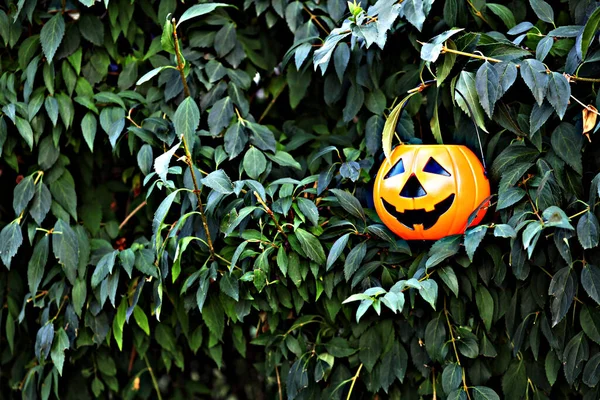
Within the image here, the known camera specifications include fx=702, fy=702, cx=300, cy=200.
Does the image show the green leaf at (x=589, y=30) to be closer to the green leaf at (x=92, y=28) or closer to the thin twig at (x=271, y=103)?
the thin twig at (x=271, y=103)

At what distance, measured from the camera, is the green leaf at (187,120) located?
1.86m

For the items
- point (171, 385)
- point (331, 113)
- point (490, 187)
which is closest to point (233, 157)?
point (331, 113)

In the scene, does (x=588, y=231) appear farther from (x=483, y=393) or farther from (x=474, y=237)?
(x=483, y=393)

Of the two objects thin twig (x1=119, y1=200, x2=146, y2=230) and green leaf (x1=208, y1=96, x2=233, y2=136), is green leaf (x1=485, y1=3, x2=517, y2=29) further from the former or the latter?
thin twig (x1=119, y1=200, x2=146, y2=230)

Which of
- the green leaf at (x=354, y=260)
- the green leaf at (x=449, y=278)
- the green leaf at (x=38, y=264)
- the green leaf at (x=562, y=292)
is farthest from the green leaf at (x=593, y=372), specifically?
the green leaf at (x=38, y=264)

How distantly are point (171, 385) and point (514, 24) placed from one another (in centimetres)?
160

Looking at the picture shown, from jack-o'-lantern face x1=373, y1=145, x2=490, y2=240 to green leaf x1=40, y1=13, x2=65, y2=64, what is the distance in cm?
97

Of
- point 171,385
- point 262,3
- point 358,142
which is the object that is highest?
point 262,3

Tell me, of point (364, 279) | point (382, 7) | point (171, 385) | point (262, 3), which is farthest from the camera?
point (171, 385)

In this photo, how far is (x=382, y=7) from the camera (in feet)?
5.62

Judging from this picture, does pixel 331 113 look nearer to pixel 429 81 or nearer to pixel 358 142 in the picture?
pixel 358 142

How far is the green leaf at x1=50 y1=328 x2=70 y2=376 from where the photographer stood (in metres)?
1.95

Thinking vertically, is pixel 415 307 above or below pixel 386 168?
below

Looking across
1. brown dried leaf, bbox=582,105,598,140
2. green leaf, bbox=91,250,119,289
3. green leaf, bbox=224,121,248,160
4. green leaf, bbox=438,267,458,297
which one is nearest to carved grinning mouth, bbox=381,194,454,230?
green leaf, bbox=438,267,458,297
